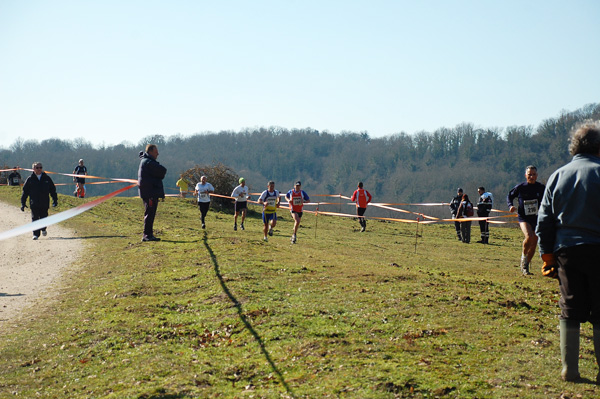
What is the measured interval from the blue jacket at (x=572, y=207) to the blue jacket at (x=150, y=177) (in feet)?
36.3

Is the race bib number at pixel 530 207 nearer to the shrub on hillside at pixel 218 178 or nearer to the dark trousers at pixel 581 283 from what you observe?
the dark trousers at pixel 581 283

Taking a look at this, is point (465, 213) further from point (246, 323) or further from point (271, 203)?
point (246, 323)

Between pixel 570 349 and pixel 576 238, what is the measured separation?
105cm

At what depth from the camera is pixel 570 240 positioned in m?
5.52

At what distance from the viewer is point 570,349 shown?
18.2 ft

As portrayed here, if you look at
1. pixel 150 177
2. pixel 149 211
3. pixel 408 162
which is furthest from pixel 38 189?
pixel 408 162

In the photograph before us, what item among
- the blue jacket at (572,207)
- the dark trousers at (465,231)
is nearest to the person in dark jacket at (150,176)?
the blue jacket at (572,207)

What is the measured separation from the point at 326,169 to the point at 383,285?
611ft

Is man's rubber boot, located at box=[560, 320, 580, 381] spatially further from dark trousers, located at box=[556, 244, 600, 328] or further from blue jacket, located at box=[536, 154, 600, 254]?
blue jacket, located at box=[536, 154, 600, 254]

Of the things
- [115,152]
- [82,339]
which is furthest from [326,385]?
[115,152]

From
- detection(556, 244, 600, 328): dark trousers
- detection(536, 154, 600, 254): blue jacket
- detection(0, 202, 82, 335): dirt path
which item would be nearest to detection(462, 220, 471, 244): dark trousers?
detection(0, 202, 82, 335): dirt path

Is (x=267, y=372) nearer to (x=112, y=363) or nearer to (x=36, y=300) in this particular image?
(x=112, y=363)

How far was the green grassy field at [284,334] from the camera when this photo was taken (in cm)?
603

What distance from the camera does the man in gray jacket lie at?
5406 mm
